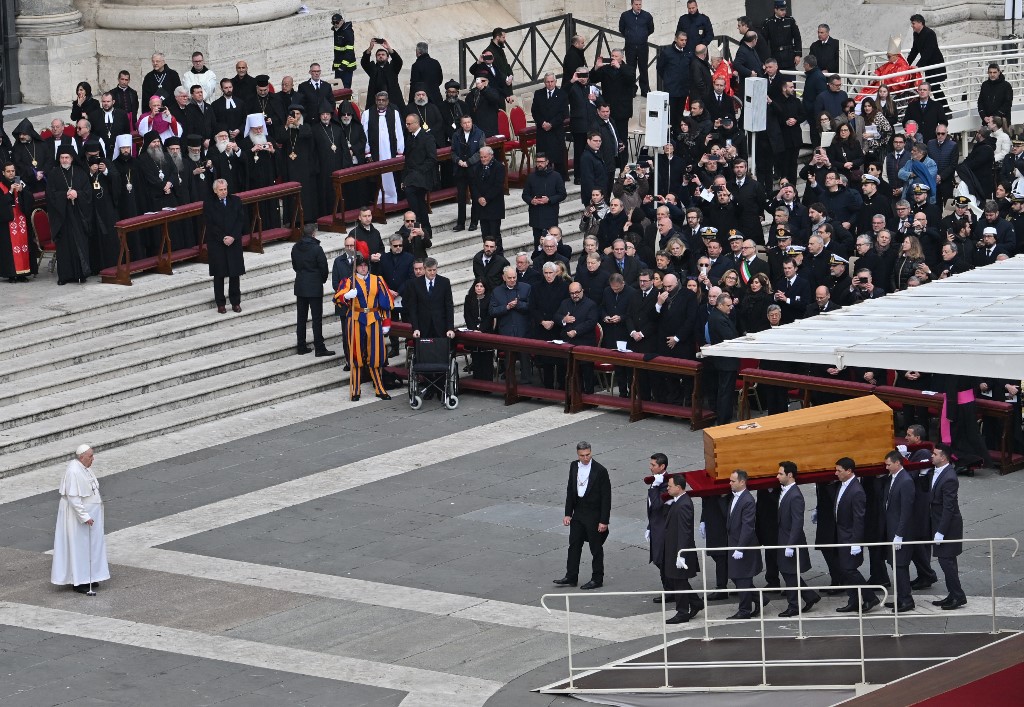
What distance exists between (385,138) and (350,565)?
11.3 metres

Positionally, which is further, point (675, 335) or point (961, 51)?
point (961, 51)

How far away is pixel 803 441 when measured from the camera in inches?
778

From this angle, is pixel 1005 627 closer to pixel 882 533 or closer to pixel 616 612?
pixel 882 533

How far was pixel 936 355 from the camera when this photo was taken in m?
16.4

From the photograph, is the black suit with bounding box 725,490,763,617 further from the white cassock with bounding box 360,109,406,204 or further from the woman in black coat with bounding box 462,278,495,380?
the white cassock with bounding box 360,109,406,204

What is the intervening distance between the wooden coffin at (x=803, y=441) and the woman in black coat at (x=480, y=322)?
681 cm

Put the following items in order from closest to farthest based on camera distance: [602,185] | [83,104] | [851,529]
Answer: [851,529]
[83,104]
[602,185]

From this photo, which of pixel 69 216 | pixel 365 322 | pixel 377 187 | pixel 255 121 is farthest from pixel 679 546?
pixel 377 187

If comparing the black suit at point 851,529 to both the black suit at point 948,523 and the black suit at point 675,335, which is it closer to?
the black suit at point 948,523

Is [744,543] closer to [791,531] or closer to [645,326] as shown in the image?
[791,531]

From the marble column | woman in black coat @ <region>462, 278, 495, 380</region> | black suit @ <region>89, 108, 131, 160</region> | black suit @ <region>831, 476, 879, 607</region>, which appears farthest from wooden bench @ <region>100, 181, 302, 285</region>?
black suit @ <region>831, 476, 879, 607</region>

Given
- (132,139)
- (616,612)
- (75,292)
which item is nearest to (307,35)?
(132,139)

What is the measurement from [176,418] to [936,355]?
11.4 m

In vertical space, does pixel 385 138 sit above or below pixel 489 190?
above
